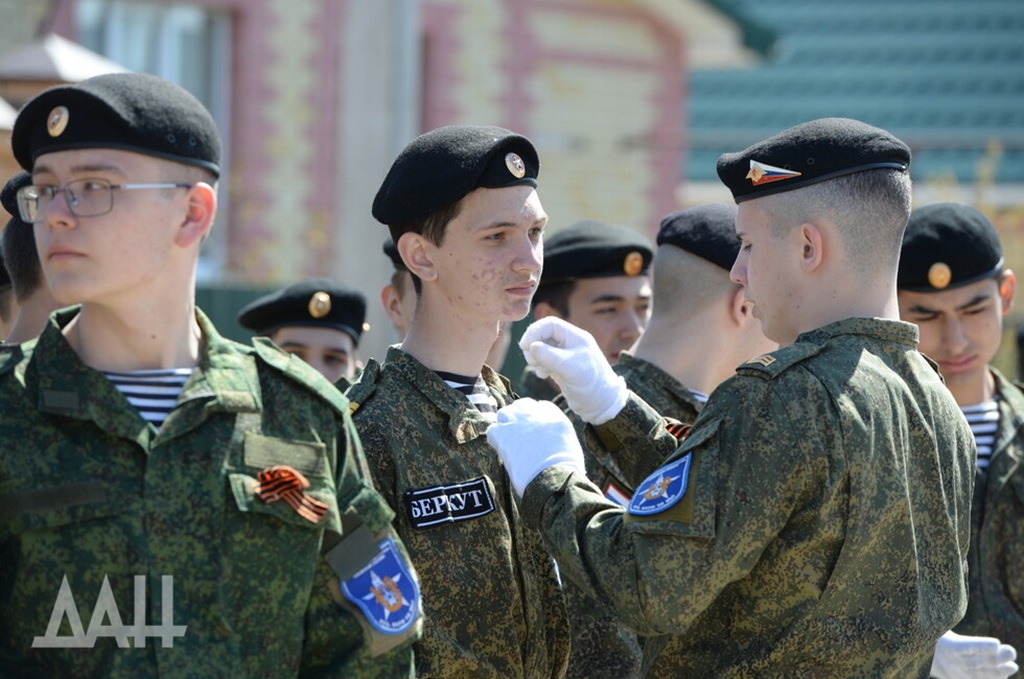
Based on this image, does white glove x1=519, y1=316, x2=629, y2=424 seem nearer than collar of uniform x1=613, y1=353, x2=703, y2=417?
Yes

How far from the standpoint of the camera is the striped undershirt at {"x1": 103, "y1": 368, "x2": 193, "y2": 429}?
2746 millimetres

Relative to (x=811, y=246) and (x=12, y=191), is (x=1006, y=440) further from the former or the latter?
(x=12, y=191)

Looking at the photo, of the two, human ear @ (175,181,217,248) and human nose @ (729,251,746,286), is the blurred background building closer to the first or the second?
human nose @ (729,251,746,286)

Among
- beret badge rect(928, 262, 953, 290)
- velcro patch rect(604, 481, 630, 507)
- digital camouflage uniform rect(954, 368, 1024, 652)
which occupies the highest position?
beret badge rect(928, 262, 953, 290)

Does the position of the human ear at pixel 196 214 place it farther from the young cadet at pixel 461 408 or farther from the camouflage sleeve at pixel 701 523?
the camouflage sleeve at pixel 701 523

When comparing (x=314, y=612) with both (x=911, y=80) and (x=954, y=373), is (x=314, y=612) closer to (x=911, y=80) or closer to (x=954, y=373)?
(x=954, y=373)

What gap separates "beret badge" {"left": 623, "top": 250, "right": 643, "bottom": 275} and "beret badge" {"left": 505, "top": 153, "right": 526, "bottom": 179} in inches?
78.9

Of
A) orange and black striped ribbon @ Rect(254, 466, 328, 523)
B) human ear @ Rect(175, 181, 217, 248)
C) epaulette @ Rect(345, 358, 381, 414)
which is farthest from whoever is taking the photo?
epaulette @ Rect(345, 358, 381, 414)

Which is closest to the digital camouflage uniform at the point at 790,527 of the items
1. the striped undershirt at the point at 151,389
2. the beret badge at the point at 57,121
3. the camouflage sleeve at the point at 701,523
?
the camouflage sleeve at the point at 701,523

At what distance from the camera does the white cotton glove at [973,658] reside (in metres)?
3.79

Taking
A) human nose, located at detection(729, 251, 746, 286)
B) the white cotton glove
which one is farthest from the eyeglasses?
the white cotton glove

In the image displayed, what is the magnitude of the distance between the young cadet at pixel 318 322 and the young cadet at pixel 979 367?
6.75ft

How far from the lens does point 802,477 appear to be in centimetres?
312

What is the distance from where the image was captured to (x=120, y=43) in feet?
39.7
